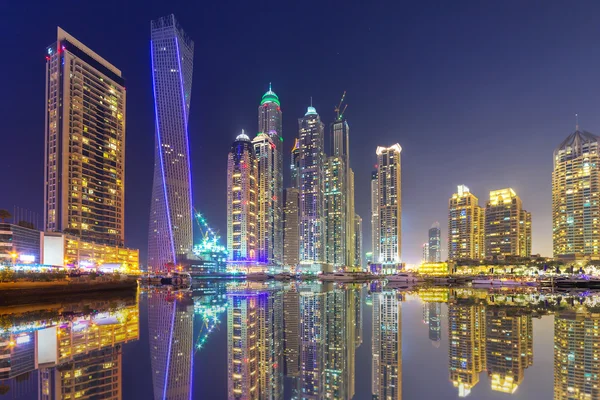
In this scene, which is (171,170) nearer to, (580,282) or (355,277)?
(355,277)

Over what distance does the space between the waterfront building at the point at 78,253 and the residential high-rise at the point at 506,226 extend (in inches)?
5271

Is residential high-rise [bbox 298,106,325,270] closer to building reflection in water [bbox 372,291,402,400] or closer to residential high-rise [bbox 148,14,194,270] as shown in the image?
residential high-rise [bbox 148,14,194,270]

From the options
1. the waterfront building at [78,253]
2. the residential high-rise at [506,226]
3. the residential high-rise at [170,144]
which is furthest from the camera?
the residential high-rise at [506,226]

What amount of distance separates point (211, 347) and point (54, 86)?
100343 mm

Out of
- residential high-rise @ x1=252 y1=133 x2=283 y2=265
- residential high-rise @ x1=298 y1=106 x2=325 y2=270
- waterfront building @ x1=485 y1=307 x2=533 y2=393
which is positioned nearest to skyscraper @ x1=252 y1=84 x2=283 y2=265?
residential high-rise @ x1=252 y1=133 x2=283 y2=265

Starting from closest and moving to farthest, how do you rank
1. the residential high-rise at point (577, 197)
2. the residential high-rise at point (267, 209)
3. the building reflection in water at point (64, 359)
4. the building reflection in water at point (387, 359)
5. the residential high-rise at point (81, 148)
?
the building reflection in water at point (64, 359)
the building reflection in water at point (387, 359)
the residential high-rise at point (81, 148)
the residential high-rise at point (577, 197)
the residential high-rise at point (267, 209)

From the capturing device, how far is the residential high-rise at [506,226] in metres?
144

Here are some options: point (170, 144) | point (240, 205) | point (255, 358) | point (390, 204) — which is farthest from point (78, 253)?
point (390, 204)

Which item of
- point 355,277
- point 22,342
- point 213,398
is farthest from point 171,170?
point 213,398

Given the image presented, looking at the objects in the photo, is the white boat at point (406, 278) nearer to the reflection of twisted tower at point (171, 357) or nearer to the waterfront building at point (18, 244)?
the waterfront building at point (18, 244)

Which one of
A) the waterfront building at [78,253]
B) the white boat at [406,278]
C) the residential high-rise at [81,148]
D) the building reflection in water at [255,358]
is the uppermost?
the residential high-rise at [81,148]

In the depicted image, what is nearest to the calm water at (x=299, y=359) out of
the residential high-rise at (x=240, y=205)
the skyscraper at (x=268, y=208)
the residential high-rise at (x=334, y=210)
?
the residential high-rise at (x=240, y=205)

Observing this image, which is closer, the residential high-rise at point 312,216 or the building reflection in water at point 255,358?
the building reflection in water at point 255,358

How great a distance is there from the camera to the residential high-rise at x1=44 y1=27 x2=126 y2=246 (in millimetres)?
86438
